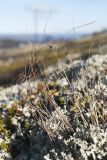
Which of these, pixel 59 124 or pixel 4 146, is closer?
pixel 59 124

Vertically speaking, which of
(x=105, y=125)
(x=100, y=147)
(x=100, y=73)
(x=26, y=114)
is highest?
(x=100, y=73)

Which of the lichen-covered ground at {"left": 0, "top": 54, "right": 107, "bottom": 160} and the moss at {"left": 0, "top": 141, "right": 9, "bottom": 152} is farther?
the moss at {"left": 0, "top": 141, "right": 9, "bottom": 152}

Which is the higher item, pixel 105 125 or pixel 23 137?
pixel 23 137

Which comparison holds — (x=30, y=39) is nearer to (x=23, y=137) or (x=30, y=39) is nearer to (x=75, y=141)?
(x=75, y=141)

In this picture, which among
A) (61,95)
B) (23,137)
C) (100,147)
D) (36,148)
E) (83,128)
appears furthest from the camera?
(61,95)

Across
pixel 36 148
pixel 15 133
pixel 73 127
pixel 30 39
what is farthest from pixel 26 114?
pixel 30 39

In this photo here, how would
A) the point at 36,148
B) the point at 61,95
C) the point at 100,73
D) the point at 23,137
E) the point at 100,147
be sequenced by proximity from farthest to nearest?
the point at 100,73, the point at 61,95, the point at 23,137, the point at 36,148, the point at 100,147

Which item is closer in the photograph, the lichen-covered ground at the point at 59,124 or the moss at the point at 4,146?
the lichen-covered ground at the point at 59,124

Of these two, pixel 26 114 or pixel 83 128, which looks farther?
pixel 26 114
